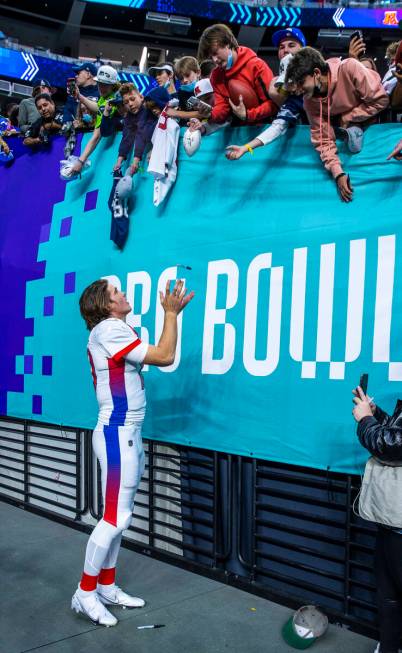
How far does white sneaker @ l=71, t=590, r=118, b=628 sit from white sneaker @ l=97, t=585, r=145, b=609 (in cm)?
13

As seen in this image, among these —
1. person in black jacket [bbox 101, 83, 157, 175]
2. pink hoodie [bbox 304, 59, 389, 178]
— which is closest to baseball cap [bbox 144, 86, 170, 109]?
person in black jacket [bbox 101, 83, 157, 175]

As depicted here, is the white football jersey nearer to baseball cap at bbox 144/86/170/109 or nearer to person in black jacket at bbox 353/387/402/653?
baseball cap at bbox 144/86/170/109

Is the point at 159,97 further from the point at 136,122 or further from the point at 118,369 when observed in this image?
the point at 118,369

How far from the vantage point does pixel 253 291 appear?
3.55 meters

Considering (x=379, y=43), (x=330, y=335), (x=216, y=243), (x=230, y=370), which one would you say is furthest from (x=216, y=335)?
(x=379, y=43)

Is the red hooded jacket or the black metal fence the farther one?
the red hooded jacket

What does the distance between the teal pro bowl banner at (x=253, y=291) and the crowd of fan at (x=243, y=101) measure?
0.11 metres

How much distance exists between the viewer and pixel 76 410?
4707 millimetres

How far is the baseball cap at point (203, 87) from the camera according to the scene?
12.3 ft

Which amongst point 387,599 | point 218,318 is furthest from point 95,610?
point 218,318

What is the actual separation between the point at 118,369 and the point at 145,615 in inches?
52.8

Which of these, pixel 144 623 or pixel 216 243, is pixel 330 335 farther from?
pixel 144 623

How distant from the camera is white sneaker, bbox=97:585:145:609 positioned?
3.36 m

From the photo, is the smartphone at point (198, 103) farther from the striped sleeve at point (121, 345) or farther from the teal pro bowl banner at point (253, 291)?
the striped sleeve at point (121, 345)
